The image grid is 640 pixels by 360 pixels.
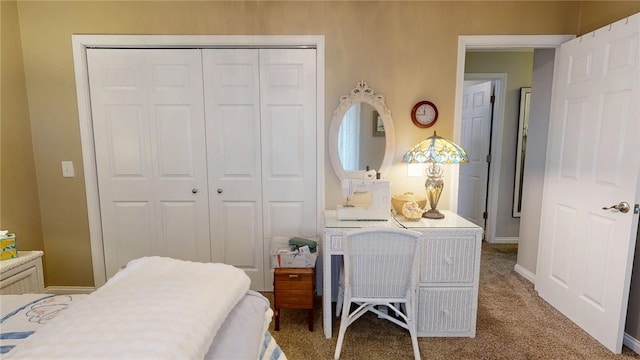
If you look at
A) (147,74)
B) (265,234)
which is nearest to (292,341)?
(265,234)

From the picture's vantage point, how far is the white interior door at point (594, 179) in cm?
184

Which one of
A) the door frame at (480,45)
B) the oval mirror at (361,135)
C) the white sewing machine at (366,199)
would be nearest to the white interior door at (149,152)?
the oval mirror at (361,135)

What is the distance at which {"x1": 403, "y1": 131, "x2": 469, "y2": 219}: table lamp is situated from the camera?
83.8 inches

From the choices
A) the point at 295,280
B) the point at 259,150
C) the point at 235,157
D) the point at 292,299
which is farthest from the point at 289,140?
the point at 292,299

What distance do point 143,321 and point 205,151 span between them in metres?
1.93

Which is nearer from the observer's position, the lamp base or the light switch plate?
the lamp base

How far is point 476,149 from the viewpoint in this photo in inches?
155

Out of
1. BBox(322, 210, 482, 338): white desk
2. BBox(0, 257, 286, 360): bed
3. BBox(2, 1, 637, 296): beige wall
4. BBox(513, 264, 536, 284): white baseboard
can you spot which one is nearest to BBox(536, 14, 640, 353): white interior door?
BBox(513, 264, 536, 284): white baseboard

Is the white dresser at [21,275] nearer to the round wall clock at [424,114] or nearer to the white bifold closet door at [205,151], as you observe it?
the white bifold closet door at [205,151]

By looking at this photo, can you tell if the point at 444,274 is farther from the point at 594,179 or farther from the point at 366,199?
the point at 594,179

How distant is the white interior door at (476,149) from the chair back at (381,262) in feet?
8.55

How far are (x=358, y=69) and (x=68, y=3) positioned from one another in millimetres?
2293

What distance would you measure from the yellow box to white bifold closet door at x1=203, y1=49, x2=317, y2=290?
4.06 ft

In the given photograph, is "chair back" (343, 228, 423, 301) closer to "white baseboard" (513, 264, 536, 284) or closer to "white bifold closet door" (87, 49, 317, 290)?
"white bifold closet door" (87, 49, 317, 290)
